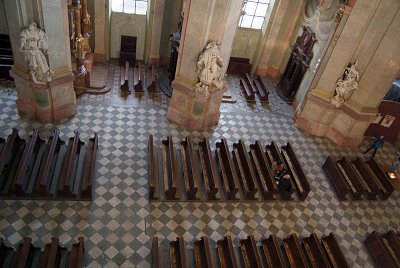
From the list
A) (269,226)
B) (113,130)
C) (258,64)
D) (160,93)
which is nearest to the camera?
(269,226)

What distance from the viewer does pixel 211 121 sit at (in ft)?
45.6

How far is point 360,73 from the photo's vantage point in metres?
13.0

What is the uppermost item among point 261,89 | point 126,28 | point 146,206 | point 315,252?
point 126,28

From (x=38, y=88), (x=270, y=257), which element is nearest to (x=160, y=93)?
(x=38, y=88)

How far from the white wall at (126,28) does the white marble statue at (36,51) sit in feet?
19.2

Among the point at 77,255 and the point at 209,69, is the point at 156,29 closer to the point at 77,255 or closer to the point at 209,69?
the point at 209,69

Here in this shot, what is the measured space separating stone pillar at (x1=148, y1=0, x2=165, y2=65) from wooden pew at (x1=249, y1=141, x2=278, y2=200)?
6.98 m

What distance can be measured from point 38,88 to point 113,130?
2826 mm

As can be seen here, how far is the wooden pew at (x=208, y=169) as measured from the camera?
35.6ft

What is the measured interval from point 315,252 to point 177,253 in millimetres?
3820

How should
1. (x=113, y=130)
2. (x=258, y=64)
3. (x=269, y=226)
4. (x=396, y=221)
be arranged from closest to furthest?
(x=269, y=226)
(x=396, y=221)
(x=113, y=130)
(x=258, y=64)

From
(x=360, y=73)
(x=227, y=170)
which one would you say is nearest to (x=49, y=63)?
(x=227, y=170)

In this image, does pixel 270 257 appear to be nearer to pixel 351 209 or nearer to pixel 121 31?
pixel 351 209

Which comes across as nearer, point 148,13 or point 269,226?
point 269,226
